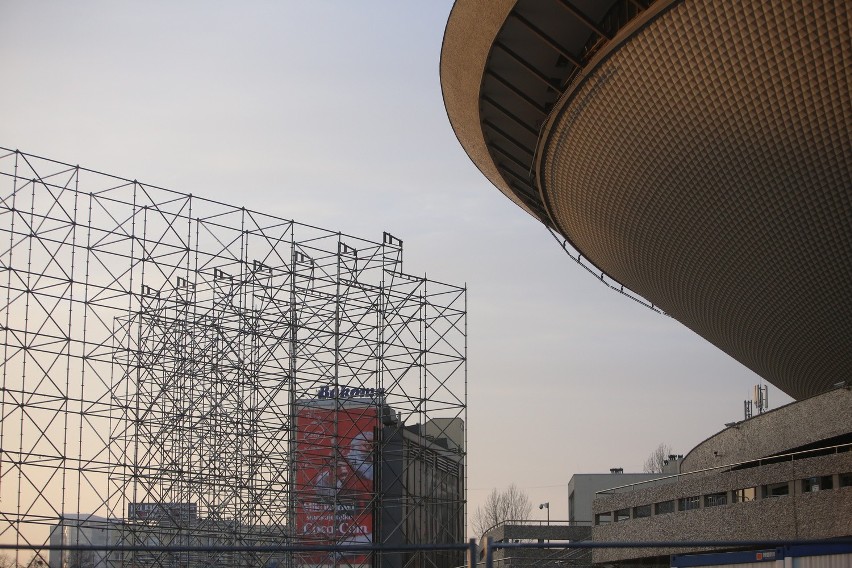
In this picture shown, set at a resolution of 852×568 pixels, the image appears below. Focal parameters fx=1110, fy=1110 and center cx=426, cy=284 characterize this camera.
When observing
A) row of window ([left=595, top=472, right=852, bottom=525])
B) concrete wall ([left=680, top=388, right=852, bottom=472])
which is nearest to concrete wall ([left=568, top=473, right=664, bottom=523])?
row of window ([left=595, top=472, right=852, bottom=525])

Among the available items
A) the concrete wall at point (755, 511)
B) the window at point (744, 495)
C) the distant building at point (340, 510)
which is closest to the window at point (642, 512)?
the concrete wall at point (755, 511)

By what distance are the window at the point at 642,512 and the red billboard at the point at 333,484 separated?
7.78 meters

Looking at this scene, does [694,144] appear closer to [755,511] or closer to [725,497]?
[755,511]

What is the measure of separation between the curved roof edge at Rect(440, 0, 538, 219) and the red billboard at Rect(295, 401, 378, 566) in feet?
31.8

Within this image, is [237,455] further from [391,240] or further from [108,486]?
[391,240]

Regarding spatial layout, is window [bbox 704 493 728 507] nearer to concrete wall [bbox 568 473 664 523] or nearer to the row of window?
the row of window

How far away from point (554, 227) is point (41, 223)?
12138mm

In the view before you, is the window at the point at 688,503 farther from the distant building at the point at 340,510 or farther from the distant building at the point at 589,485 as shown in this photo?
the distant building at the point at 589,485

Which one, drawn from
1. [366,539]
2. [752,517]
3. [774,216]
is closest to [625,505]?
[752,517]

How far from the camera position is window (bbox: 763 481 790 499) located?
2341 cm

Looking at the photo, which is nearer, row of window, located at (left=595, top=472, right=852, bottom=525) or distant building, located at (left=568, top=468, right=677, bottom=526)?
row of window, located at (left=595, top=472, right=852, bottom=525)

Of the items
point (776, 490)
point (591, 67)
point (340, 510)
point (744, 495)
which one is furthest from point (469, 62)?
point (340, 510)

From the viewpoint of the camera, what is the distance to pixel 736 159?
15789 mm

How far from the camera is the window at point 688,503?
28.0 metres
